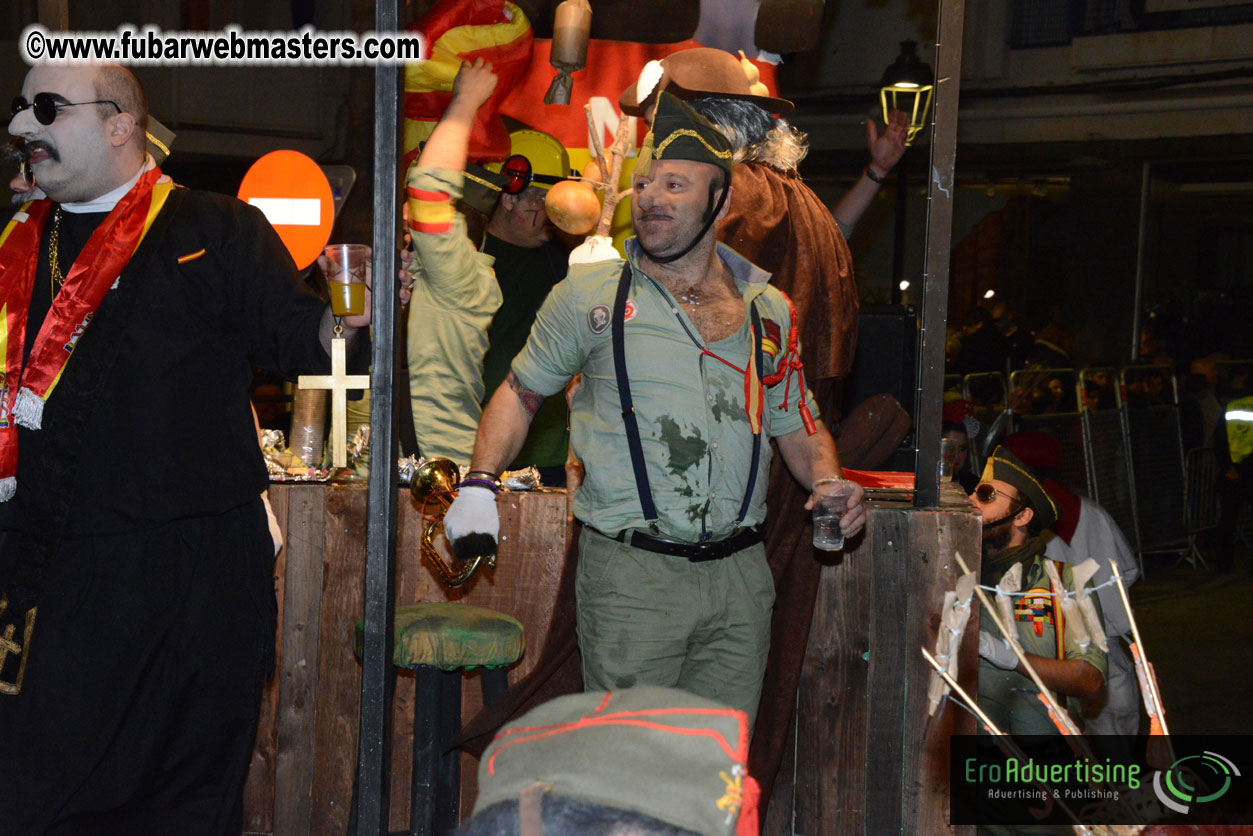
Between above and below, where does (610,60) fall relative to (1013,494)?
above

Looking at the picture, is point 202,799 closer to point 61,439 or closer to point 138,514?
point 138,514

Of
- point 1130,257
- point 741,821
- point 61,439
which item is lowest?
point 741,821

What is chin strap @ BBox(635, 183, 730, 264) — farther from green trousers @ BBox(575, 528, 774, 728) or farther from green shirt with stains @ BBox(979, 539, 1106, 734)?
green shirt with stains @ BBox(979, 539, 1106, 734)

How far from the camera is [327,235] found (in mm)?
4973

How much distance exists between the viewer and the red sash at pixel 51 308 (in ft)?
9.63

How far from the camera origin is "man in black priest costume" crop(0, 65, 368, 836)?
292 cm

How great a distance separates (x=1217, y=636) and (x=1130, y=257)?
705 centimetres

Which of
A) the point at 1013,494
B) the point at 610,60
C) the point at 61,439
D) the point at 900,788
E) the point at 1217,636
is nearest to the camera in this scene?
the point at 61,439

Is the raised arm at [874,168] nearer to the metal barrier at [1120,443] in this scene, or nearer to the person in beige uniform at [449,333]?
the person in beige uniform at [449,333]

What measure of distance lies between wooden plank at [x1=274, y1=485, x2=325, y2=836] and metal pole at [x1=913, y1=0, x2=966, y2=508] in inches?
77.6

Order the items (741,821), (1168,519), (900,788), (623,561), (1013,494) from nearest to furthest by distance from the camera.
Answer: (741,821), (623,561), (900,788), (1013,494), (1168,519)

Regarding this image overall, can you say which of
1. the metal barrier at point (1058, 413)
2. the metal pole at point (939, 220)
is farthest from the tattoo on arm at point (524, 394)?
the metal barrier at point (1058, 413)

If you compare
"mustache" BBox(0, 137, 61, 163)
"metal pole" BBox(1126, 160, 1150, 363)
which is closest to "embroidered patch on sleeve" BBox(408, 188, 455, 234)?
"mustache" BBox(0, 137, 61, 163)

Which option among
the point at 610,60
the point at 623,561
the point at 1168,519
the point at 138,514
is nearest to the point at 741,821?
the point at 623,561
